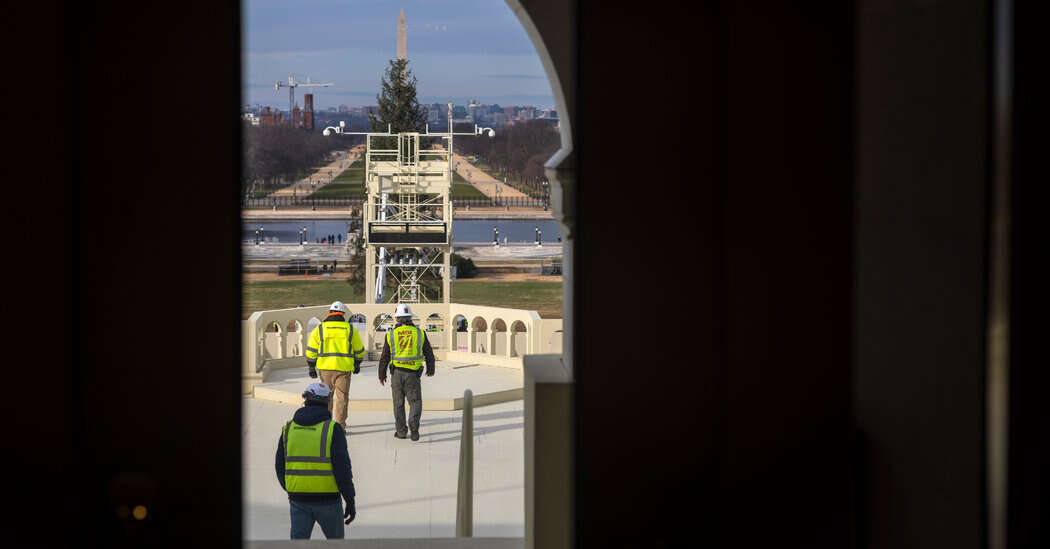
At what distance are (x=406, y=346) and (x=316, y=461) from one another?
13.3 ft

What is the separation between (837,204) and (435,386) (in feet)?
36.7

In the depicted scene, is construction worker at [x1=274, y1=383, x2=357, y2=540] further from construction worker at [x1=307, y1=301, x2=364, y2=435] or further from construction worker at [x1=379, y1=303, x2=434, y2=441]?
construction worker at [x1=307, y1=301, x2=364, y2=435]

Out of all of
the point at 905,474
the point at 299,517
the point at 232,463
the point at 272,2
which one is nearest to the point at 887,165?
the point at 905,474

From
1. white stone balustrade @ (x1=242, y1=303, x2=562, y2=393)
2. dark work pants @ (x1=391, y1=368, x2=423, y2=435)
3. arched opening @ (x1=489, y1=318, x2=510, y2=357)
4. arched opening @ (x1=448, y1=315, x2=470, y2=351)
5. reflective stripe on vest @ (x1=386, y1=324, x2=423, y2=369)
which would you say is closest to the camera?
reflective stripe on vest @ (x1=386, y1=324, x2=423, y2=369)

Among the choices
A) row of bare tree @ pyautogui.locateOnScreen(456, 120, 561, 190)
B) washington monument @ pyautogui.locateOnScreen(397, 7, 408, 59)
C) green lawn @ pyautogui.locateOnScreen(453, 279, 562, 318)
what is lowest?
green lawn @ pyautogui.locateOnScreen(453, 279, 562, 318)

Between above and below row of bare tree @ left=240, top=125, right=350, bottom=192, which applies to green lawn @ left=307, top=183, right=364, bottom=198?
below

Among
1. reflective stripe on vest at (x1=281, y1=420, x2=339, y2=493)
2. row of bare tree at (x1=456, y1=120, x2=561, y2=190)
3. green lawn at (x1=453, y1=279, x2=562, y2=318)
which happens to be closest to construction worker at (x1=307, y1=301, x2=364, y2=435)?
reflective stripe on vest at (x1=281, y1=420, x2=339, y2=493)

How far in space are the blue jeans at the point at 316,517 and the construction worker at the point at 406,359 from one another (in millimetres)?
3654

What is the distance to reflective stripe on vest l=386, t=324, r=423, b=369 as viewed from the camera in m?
10.5

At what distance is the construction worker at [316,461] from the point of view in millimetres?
6527

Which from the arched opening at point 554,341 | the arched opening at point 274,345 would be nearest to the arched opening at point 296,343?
the arched opening at point 274,345

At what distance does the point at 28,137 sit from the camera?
2.42m

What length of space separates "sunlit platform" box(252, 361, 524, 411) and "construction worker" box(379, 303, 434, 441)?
1.15 metres

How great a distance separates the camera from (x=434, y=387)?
44.9 feet
